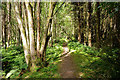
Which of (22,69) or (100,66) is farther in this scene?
(22,69)

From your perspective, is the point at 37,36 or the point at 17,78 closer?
the point at 17,78

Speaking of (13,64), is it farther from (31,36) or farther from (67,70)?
(67,70)

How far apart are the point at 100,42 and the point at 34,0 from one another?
8.83 meters

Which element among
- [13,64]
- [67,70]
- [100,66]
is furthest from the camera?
[13,64]

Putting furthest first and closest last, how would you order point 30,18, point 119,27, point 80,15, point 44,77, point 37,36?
point 80,15 < point 119,27 < point 37,36 < point 30,18 < point 44,77

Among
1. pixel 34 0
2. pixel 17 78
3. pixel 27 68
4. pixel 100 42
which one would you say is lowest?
pixel 17 78

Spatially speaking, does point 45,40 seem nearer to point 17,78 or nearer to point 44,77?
point 44,77

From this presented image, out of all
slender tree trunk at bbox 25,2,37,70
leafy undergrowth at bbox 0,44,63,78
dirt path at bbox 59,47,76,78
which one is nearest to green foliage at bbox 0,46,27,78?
leafy undergrowth at bbox 0,44,63,78

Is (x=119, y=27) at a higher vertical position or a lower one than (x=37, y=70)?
higher

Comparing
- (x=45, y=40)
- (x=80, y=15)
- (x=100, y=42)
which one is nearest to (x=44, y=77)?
(x=45, y=40)

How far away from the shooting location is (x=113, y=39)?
10.8 m

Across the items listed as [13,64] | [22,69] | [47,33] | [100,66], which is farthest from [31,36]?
[100,66]

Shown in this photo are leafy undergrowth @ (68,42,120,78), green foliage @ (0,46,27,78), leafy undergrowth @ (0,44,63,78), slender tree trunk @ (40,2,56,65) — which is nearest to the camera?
leafy undergrowth @ (68,42,120,78)

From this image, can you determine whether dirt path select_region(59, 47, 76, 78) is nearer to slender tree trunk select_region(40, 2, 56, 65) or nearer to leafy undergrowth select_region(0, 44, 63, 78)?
leafy undergrowth select_region(0, 44, 63, 78)
